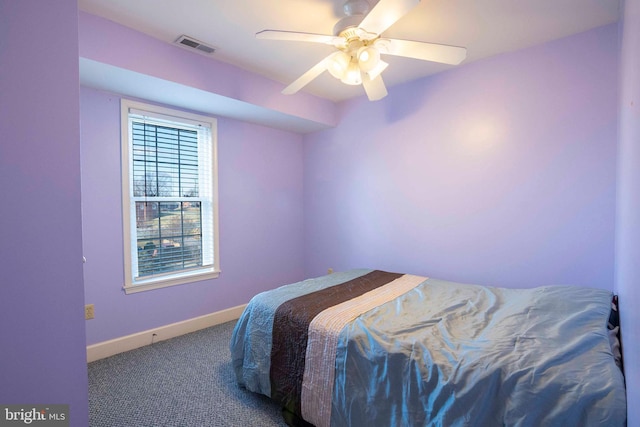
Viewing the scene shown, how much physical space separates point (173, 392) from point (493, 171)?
2.94 metres

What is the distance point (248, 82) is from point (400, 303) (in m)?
2.29

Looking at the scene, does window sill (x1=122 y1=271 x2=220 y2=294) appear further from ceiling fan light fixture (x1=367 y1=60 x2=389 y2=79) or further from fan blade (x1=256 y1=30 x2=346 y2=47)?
ceiling fan light fixture (x1=367 y1=60 x2=389 y2=79)

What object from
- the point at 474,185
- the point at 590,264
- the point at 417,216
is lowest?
the point at 590,264

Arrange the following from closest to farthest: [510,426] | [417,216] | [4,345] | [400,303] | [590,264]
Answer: [4,345], [510,426], [400,303], [590,264], [417,216]

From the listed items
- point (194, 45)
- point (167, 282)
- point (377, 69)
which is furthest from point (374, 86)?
point (167, 282)

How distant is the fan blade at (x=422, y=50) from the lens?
1.65 metres

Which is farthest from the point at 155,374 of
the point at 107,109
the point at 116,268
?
the point at 107,109

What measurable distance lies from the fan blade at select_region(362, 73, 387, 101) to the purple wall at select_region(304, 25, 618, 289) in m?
0.83

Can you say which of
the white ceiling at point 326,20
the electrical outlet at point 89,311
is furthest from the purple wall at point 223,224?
the white ceiling at point 326,20

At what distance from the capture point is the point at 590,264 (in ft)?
6.90

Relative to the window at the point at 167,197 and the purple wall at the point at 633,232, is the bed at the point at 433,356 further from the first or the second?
the window at the point at 167,197

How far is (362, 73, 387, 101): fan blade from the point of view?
202cm

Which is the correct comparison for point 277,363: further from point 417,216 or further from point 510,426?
point 417,216

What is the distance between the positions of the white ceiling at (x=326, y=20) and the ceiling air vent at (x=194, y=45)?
42mm
